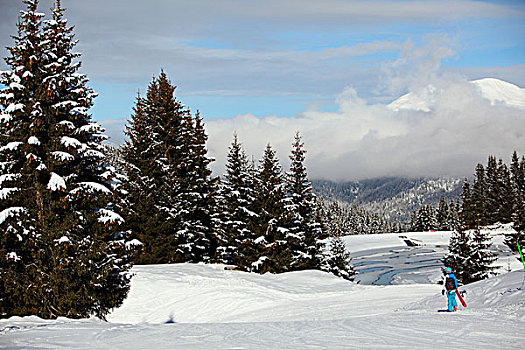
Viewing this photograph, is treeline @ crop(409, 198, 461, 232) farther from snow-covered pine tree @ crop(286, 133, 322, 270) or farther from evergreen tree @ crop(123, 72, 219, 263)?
evergreen tree @ crop(123, 72, 219, 263)

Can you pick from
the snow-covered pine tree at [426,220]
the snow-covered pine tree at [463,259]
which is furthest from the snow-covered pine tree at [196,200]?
the snow-covered pine tree at [426,220]

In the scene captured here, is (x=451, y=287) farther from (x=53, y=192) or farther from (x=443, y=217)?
(x=443, y=217)

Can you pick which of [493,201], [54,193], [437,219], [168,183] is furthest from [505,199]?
[54,193]

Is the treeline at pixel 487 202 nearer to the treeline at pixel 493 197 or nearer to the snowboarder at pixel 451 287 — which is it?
the treeline at pixel 493 197

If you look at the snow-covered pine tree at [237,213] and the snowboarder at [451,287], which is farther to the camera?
the snow-covered pine tree at [237,213]

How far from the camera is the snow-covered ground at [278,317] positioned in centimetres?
1109

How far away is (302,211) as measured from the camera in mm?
35875

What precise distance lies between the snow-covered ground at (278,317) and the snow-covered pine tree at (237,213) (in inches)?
106

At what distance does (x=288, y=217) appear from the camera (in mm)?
32688

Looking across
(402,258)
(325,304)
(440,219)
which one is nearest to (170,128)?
(325,304)

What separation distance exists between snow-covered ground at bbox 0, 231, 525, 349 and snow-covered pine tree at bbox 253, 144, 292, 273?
8.54 feet

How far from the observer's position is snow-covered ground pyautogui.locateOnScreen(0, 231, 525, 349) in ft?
36.4

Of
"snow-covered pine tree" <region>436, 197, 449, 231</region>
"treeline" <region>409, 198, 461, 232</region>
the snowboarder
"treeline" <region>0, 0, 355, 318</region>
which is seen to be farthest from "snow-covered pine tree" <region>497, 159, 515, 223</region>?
"treeline" <region>0, 0, 355, 318</region>

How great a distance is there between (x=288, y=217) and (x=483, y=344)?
22.7 m
